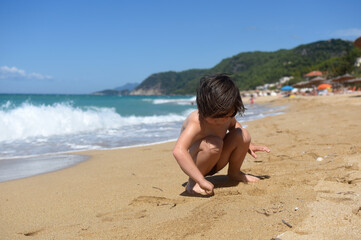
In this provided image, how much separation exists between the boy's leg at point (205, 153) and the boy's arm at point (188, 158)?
138mm

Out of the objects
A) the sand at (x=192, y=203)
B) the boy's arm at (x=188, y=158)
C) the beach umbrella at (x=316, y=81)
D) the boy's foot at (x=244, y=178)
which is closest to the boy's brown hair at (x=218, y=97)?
the boy's arm at (x=188, y=158)

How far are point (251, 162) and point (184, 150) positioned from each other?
1.55m

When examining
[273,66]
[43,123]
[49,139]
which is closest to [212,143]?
[49,139]

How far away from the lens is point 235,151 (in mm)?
2537

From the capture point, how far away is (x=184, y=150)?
7.12 feet

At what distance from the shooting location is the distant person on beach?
80.0 inches

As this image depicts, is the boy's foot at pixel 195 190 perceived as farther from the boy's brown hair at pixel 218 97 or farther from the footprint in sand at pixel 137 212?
the boy's brown hair at pixel 218 97

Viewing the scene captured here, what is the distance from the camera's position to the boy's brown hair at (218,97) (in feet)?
6.60

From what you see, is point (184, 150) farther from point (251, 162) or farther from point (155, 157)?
point (155, 157)

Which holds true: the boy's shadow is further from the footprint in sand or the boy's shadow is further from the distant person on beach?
the footprint in sand

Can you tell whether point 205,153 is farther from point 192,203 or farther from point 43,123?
point 43,123

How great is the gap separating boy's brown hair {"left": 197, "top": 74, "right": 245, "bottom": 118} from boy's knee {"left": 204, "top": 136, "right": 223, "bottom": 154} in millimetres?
286

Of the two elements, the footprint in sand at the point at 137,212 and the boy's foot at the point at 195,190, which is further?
the boy's foot at the point at 195,190

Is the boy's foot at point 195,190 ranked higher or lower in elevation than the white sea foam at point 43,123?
lower
